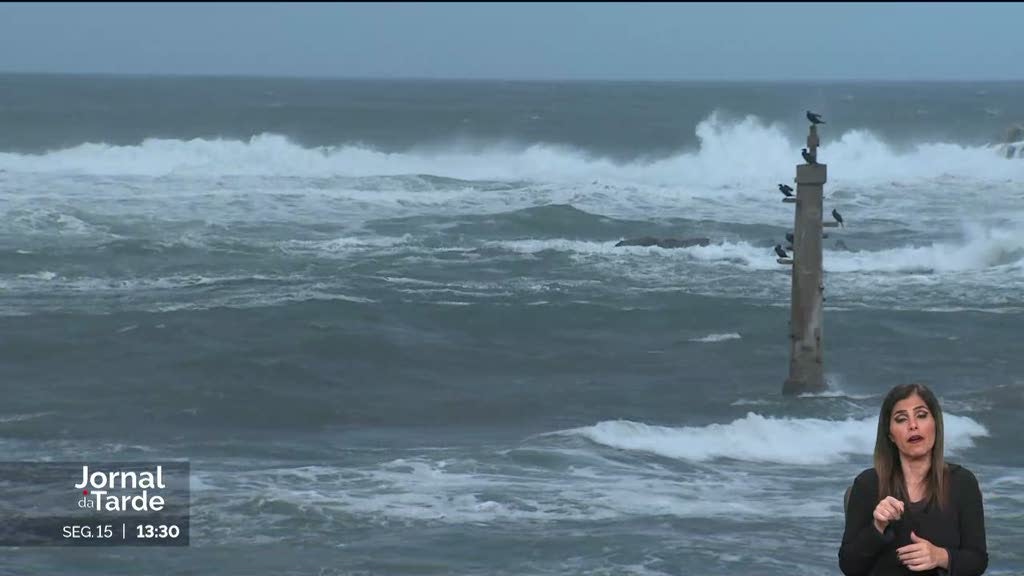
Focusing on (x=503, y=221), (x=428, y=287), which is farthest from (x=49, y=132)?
(x=428, y=287)

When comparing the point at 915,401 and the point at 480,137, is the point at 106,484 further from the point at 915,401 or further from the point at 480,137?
the point at 480,137

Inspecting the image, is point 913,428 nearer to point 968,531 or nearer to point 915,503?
point 915,503

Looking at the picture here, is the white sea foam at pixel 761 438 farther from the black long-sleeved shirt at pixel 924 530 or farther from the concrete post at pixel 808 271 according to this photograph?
the black long-sleeved shirt at pixel 924 530

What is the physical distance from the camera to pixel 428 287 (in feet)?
95.9

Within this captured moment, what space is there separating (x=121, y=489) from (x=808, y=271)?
734 centimetres

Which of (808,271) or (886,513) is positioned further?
(808,271)

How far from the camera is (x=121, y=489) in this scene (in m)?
15.4

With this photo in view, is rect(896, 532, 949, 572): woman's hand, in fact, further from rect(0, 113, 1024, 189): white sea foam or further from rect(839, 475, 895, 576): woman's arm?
rect(0, 113, 1024, 189): white sea foam

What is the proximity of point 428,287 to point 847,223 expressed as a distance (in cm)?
1605

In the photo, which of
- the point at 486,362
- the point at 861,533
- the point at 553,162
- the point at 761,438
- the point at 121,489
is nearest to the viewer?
the point at 861,533

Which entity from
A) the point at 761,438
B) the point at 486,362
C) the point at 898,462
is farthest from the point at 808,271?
the point at 898,462

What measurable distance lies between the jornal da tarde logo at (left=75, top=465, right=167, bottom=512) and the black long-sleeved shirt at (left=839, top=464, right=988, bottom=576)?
33.8 feet

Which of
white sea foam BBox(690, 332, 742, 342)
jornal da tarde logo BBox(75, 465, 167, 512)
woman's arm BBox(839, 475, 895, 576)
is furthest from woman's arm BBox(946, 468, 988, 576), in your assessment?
white sea foam BBox(690, 332, 742, 342)

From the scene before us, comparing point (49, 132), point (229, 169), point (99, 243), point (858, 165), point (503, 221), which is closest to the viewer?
point (99, 243)
